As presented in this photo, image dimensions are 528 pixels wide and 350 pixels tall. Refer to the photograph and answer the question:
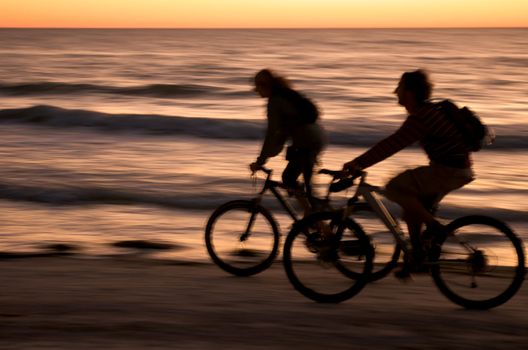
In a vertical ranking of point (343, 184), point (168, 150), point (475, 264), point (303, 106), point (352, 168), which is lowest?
point (475, 264)

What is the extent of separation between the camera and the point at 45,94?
38.4 m

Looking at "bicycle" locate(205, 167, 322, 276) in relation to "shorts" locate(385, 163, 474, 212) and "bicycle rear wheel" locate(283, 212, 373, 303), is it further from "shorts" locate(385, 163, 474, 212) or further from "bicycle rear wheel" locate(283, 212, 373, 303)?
"shorts" locate(385, 163, 474, 212)

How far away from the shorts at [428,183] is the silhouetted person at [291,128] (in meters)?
1.17

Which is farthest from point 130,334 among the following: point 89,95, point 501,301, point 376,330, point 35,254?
point 89,95

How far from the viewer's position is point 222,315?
18.4 feet

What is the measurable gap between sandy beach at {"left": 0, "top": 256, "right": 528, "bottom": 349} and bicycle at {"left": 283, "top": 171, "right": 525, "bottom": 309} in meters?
0.13

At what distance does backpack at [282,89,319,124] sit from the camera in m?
6.80

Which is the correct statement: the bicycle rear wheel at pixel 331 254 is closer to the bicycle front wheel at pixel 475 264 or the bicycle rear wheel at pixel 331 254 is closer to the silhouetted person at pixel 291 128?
the bicycle front wheel at pixel 475 264

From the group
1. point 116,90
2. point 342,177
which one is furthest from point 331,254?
point 116,90

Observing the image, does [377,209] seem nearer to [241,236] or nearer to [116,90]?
[241,236]

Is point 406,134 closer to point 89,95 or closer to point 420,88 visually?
point 420,88

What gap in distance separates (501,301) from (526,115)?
954 inches

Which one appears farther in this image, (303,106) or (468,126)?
(303,106)

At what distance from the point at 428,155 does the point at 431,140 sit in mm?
110
